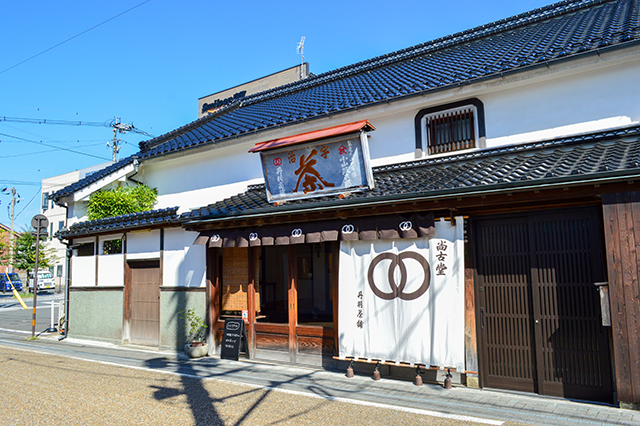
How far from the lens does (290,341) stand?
30.3 ft

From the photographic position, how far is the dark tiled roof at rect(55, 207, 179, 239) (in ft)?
36.7

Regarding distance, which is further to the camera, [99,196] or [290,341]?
[99,196]

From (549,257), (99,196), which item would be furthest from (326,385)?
(99,196)

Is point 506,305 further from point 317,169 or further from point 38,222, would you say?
point 38,222

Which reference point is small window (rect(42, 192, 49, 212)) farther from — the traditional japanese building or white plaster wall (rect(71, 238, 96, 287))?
the traditional japanese building

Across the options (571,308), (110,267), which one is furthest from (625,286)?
(110,267)

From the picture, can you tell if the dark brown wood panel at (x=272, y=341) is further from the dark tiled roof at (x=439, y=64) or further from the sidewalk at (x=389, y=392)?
the dark tiled roof at (x=439, y=64)

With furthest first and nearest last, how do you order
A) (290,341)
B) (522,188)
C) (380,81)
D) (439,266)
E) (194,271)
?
(380,81) → (194,271) → (290,341) → (439,266) → (522,188)

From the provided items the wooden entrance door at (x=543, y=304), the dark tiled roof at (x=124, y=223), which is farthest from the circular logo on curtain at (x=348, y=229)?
the dark tiled roof at (x=124, y=223)

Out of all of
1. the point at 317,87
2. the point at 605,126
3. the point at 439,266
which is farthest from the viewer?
the point at 317,87

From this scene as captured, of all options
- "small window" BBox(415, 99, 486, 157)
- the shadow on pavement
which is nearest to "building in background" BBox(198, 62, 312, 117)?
"small window" BBox(415, 99, 486, 157)

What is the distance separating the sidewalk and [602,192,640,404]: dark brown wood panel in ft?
1.41

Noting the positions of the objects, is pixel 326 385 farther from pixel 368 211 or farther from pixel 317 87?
pixel 317 87

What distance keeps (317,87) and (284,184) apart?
8332mm
